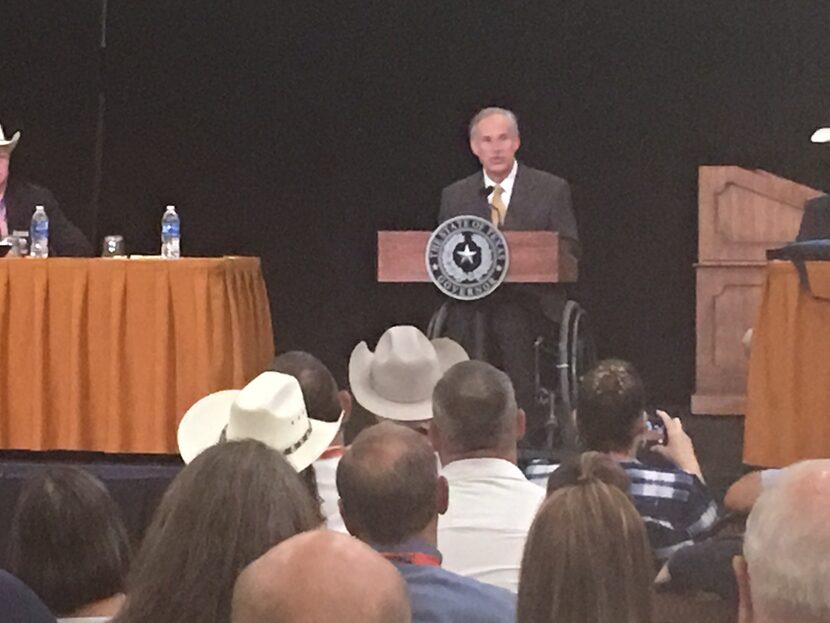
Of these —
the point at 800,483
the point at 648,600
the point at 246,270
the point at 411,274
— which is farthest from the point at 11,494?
the point at 800,483

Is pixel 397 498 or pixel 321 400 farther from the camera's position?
pixel 321 400

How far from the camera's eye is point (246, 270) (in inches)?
180

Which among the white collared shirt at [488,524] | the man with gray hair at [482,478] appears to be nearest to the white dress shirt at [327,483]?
the man with gray hair at [482,478]

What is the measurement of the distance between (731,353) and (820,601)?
4.97 m

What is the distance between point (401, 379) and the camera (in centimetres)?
405

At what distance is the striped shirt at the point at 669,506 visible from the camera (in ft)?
8.79

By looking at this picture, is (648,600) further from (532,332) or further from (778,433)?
(532,332)

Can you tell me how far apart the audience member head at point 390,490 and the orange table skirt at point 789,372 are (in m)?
2.28

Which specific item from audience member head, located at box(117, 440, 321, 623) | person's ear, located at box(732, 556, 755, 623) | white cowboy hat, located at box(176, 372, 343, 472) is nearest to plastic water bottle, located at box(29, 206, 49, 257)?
white cowboy hat, located at box(176, 372, 343, 472)

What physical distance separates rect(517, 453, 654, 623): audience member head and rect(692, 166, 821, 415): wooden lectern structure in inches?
168

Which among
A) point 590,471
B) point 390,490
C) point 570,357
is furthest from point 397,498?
point 570,357

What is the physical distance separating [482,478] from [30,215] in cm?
Result: 299

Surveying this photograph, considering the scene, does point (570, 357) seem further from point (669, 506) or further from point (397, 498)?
point (397, 498)

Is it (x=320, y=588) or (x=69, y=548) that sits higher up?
(x=320, y=588)
